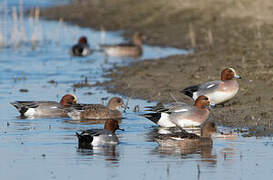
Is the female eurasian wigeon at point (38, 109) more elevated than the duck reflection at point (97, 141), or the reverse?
the female eurasian wigeon at point (38, 109)

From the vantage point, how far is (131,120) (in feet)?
39.1

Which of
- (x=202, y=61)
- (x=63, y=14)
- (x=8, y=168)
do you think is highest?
(x=63, y=14)

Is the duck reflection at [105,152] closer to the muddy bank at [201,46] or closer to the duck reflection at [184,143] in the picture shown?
the duck reflection at [184,143]

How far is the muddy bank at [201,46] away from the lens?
1291 centimetres

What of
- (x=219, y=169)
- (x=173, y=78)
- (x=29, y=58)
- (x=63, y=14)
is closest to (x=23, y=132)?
(x=219, y=169)

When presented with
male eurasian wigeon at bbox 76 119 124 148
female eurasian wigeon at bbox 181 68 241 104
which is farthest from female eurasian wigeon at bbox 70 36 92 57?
male eurasian wigeon at bbox 76 119 124 148

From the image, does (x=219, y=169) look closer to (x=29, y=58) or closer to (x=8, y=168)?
(x=8, y=168)

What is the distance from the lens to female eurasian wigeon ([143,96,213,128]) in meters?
11.0

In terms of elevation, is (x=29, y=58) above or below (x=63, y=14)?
below

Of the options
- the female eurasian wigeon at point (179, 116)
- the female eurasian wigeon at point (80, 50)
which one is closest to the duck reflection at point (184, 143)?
the female eurasian wigeon at point (179, 116)

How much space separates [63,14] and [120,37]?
7995 mm

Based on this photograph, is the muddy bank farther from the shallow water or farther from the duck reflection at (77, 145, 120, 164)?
the duck reflection at (77, 145, 120, 164)

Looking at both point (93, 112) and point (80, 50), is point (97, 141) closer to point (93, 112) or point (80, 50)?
point (93, 112)

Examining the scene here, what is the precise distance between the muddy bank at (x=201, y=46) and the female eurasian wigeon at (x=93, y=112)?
4.83ft
